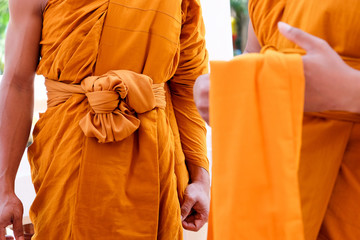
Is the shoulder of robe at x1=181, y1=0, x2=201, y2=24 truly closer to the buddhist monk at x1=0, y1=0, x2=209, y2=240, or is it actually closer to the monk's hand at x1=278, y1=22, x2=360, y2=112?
the buddhist monk at x1=0, y1=0, x2=209, y2=240

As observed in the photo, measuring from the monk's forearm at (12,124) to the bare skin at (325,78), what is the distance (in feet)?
2.79

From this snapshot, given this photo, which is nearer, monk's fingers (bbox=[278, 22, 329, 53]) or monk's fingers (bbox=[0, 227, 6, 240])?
monk's fingers (bbox=[278, 22, 329, 53])

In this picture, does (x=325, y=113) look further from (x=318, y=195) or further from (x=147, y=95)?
(x=147, y=95)

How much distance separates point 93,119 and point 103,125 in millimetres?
38

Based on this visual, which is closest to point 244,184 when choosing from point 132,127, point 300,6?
point 300,6

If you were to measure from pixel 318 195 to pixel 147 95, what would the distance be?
569 mm

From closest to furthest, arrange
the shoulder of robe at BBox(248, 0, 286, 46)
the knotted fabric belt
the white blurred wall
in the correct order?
the shoulder of robe at BBox(248, 0, 286, 46), the knotted fabric belt, the white blurred wall

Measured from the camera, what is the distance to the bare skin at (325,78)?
25.6 inches

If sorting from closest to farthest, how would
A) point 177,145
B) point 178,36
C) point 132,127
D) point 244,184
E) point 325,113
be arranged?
1. point 244,184
2. point 325,113
3. point 132,127
4. point 178,36
5. point 177,145

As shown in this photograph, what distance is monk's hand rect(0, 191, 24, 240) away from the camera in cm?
116

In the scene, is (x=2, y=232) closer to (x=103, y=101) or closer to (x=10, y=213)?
(x=10, y=213)

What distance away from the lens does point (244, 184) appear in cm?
63

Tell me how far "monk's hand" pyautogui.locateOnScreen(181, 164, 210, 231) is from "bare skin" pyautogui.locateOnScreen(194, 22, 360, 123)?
0.75m

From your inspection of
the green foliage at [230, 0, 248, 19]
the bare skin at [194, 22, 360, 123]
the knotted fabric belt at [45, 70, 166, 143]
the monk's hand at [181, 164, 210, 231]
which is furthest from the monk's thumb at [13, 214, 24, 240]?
the green foliage at [230, 0, 248, 19]
